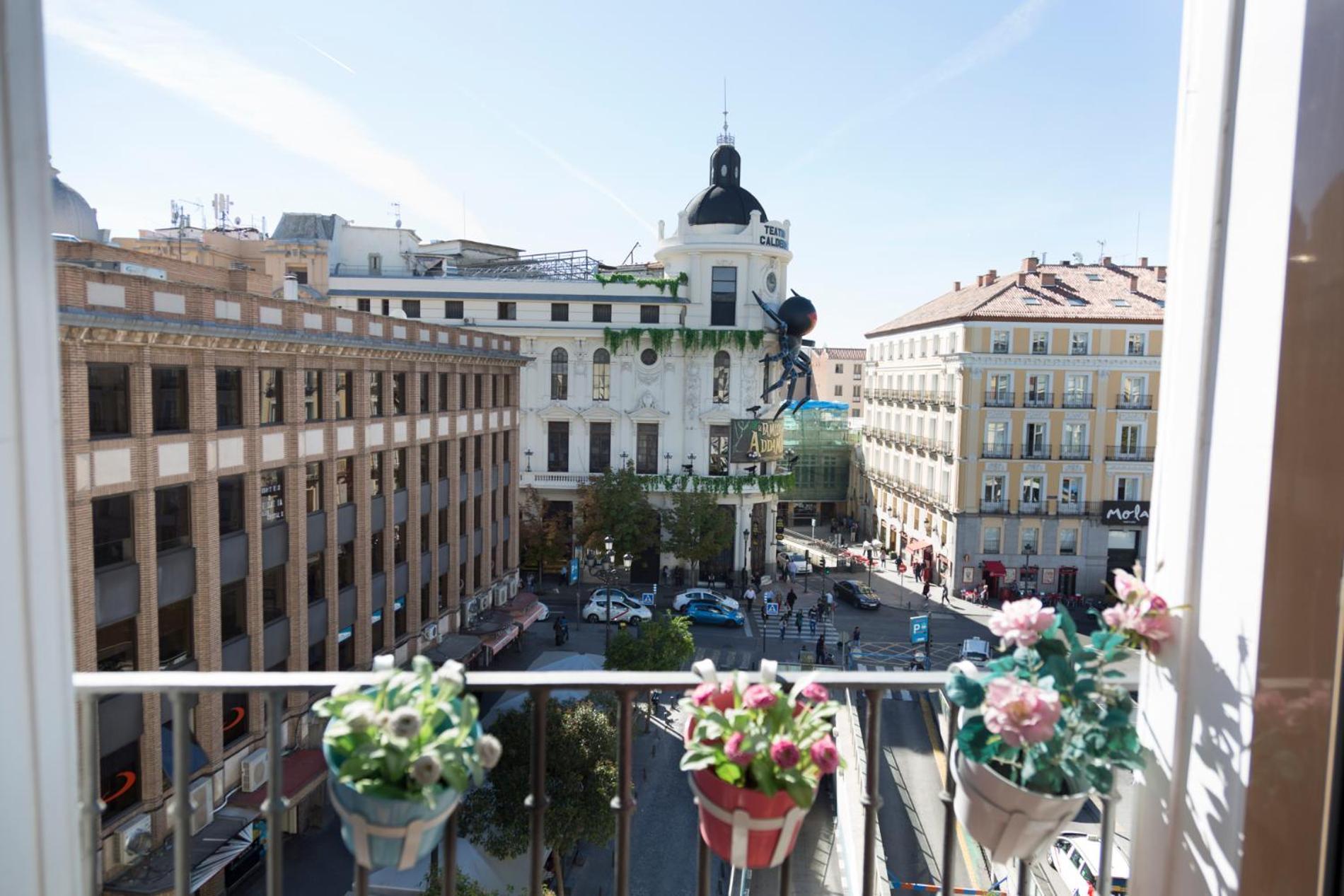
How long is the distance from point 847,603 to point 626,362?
40.2ft

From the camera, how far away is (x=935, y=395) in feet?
113

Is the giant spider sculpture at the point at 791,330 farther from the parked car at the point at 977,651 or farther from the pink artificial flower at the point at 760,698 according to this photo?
the pink artificial flower at the point at 760,698

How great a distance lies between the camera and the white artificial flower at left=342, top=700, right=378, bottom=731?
2260 mm

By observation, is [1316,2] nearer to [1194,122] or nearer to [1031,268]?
[1194,122]

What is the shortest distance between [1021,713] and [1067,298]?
1341 inches

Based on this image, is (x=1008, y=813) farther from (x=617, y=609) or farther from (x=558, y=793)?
(x=617, y=609)

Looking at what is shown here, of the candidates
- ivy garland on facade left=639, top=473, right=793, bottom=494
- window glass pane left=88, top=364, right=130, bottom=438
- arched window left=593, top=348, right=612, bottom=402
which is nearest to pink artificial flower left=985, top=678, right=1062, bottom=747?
window glass pane left=88, top=364, right=130, bottom=438

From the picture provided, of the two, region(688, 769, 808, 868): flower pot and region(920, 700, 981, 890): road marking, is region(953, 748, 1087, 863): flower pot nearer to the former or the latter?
region(688, 769, 808, 868): flower pot

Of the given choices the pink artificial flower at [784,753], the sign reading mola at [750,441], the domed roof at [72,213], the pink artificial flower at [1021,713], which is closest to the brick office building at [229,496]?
the domed roof at [72,213]

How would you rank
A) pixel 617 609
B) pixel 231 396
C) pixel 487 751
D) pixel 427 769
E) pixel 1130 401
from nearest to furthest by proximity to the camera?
pixel 427 769, pixel 487 751, pixel 231 396, pixel 617 609, pixel 1130 401

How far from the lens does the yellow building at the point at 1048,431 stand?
31.1m

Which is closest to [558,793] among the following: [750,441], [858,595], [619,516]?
[619,516]

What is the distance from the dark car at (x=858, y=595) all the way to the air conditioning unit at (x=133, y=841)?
22606mm

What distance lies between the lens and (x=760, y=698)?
2338 mm
